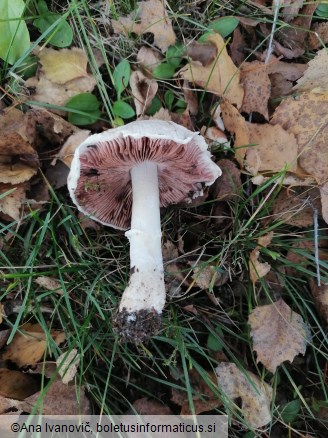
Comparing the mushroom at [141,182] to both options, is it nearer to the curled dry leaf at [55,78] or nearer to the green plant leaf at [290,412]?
the curled dry leaf at [55,78]

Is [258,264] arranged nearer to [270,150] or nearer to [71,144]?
[270,150]

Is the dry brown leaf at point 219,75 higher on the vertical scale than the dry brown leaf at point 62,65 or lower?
lower

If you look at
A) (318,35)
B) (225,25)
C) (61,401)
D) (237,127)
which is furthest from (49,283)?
(318,35)

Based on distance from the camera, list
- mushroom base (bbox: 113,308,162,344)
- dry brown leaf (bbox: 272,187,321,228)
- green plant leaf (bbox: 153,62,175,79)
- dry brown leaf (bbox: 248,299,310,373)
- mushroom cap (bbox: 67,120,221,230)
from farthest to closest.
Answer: green plant leaf (bbox: 153,62,175,79), dry brown leaf (bbox: 272,187,321,228), dry brown leaf (bbox: 248,299,310,373), mushroom base (bbox: 113,308,162,344), mushroom cap (bbox: 67,120,221,230)

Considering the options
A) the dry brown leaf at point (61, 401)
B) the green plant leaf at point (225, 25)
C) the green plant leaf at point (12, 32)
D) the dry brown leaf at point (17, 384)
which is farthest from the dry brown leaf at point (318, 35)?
the dry brown leaf at point (17, 384)

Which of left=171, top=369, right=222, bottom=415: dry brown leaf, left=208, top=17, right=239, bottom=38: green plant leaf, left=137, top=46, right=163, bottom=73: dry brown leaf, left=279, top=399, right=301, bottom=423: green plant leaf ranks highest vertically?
left=208, top=17, right=239, bottom=38: green plant leaf

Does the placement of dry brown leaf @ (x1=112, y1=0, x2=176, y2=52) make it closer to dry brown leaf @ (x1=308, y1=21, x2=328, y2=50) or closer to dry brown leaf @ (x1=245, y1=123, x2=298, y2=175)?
dry brown leaf @ (x1=245, y1=123, x2=298, y2=175)

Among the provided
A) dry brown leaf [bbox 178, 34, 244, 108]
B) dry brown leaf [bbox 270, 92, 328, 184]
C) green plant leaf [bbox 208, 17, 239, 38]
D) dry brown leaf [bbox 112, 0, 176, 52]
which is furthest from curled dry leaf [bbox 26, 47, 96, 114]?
dry brown leaf [bbox 270, 92, 328, 184]
